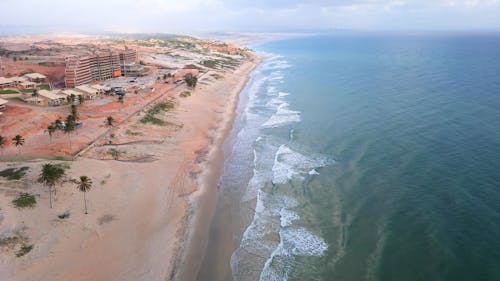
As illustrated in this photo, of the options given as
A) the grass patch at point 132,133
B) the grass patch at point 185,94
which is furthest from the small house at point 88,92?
the grass patch at point 132,133

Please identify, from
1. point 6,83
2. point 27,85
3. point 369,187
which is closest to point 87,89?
point 27,85

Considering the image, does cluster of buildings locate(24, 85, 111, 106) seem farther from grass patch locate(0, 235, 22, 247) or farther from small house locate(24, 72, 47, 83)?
grass patch locate(0, 235, 22, 247)

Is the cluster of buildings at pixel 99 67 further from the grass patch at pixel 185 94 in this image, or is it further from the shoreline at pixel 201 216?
the shoreline at pixel 201 216

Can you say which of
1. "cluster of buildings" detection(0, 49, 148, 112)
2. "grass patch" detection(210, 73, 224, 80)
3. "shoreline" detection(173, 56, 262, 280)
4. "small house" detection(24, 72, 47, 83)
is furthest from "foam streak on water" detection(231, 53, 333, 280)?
"small house" detection(24, 72, 47, 83)

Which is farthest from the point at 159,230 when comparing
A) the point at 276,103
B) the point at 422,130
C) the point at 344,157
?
the point at 276,103

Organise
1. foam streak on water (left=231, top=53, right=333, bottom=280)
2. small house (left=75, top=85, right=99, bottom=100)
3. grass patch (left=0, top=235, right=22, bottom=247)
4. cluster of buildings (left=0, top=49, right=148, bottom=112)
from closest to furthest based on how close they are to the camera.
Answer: grass patch (left=0, top=235, right=22, bottom=247)
foam streak on water (left=231, top=53, right=333, bottom=280)
cluster of buildings (left=0, top=49, right=148, bottom=112)
small house (left=75, top=85, right=99, bottom=100)

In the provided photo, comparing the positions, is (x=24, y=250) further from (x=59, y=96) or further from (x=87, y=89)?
(x=87, y=89)

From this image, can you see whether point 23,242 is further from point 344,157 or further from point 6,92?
point 6,92
